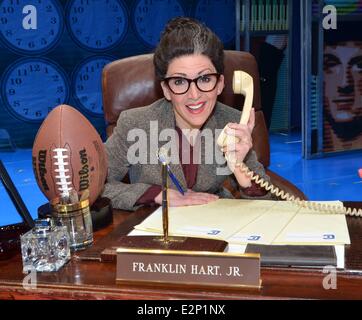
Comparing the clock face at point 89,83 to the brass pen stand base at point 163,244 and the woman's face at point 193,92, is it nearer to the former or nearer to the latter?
the woman's face at point 193,92

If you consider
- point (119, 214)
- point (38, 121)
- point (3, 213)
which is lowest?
point (3, 213)

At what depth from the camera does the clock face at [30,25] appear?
5.16m

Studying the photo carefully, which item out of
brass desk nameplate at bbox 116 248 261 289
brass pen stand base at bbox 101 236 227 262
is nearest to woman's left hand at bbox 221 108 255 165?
brass pen stand base at bbox 101 236 227 262

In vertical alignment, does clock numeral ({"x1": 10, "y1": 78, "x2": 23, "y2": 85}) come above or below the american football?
below

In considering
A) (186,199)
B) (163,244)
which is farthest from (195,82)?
(163,244)

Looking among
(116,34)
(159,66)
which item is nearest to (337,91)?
(116,34)

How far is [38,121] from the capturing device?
5461 millimetres

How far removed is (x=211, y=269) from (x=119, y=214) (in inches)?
20.6

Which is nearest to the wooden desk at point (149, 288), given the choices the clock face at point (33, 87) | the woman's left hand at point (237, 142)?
the woman's left hand at point (237, 142)

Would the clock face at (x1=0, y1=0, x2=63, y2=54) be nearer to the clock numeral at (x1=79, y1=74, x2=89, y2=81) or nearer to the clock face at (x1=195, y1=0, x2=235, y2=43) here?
the clock numeral at (x1=79, y1=74, x2=89, y2=81)

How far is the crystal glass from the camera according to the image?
916 millimetres

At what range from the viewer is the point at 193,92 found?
1.42 metres

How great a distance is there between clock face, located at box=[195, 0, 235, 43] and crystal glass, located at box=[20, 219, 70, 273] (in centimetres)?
526

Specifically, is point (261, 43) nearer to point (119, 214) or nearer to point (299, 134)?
point (299, 134)
